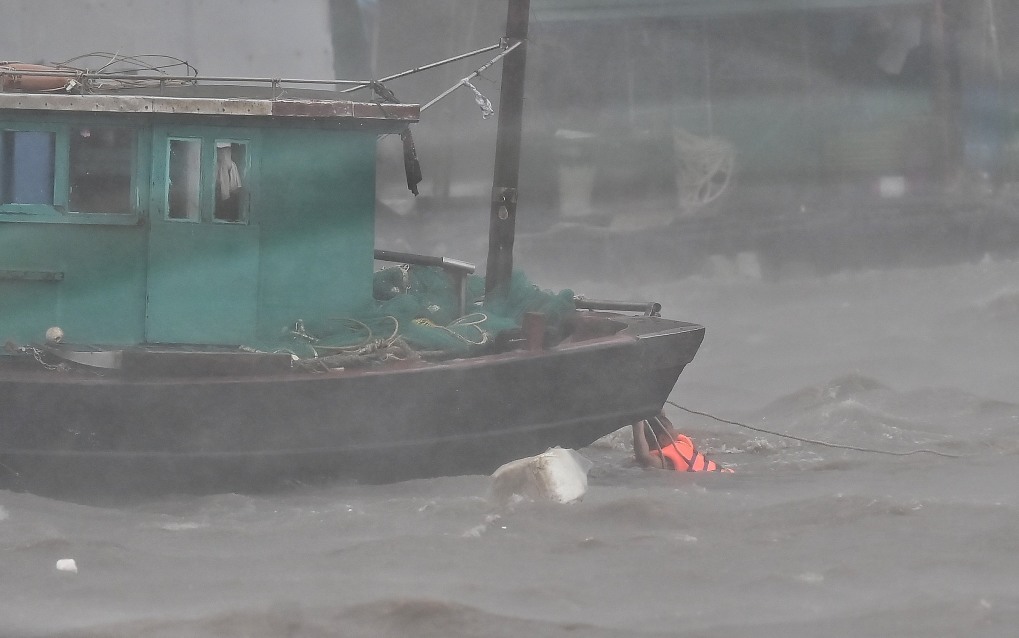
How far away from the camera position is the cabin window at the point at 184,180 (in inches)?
291

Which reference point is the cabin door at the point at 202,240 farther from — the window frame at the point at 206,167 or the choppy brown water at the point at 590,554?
the choppy brown water at the point at 590,554

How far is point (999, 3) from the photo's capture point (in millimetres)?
20828

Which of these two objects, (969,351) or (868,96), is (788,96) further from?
(969,351)

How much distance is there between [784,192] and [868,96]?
2.14 m

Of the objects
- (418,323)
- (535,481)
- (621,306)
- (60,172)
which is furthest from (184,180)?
(621,306)

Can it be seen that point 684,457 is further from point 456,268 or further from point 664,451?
point 456,268

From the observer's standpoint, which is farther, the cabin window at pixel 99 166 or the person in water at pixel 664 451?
the person in water at pixel 664 451

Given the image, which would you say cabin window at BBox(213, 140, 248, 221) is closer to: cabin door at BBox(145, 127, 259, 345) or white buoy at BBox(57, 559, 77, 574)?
cabin door at BBox(145, 127, 259, 345)

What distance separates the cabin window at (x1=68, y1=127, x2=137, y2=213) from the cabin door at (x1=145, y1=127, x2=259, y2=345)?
0.18 metres

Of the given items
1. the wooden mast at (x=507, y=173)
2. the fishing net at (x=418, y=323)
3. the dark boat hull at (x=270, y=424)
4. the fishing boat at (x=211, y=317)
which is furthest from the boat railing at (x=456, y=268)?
the dark boat hull at (x=270, y=424)

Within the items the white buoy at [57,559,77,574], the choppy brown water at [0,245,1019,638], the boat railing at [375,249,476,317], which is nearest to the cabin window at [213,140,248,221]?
the boat railing at [375,249,476,317]

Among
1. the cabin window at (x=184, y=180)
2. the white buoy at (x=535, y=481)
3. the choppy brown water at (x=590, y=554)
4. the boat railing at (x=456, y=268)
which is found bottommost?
the choppy brown water at (x=590, y=554)

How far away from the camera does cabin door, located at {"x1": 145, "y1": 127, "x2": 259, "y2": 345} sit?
739 cm

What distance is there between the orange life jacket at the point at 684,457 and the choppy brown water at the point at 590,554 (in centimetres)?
21
